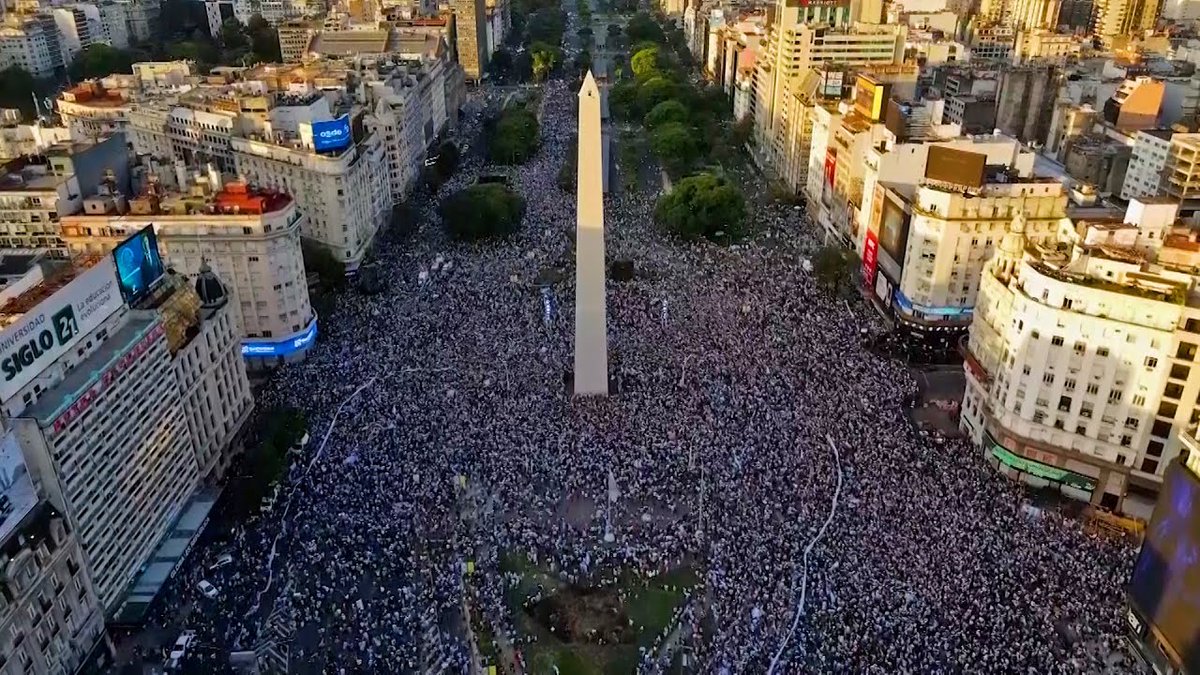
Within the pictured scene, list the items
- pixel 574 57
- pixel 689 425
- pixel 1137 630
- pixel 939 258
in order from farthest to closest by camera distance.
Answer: pixel 574 57
pixel 939 258
pixel 689 425
pixel 1137 630

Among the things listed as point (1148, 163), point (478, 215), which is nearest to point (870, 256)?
point (478, 215)

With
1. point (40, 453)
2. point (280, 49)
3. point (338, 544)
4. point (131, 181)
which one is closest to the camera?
point (40, 453)

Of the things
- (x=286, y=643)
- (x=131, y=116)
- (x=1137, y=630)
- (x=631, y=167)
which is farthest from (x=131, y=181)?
(x=1137, y=630)

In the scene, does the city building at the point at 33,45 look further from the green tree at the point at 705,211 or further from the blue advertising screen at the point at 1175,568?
the blue advertising screen at the point at 1175,568

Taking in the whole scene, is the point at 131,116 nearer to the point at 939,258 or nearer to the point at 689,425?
the point at 689,425

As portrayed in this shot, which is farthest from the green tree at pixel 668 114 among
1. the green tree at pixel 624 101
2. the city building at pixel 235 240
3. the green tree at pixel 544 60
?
the city building at pixel 235 240

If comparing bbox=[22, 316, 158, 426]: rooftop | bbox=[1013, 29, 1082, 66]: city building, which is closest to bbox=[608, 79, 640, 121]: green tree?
bbox=[1013, 29, 1082, 66]: city building

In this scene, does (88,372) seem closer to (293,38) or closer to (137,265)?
(137,265)
